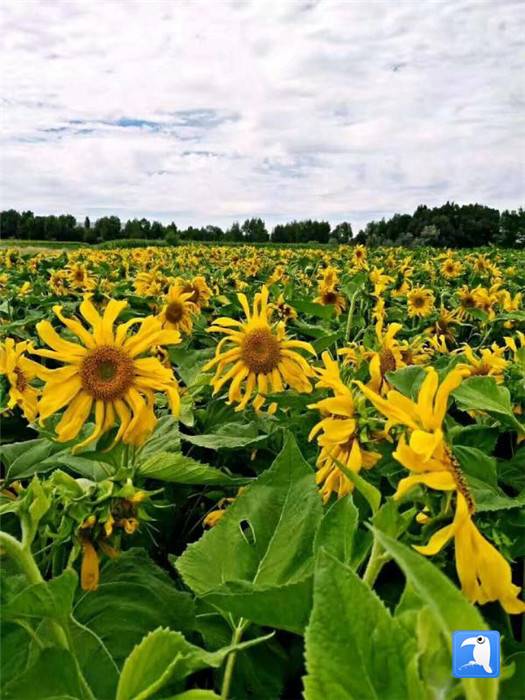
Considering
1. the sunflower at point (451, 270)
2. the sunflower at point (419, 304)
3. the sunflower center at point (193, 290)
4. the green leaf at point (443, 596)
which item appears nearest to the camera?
the green leaf at point (443, 596)

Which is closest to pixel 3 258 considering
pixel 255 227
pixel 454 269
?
pixel 454 269

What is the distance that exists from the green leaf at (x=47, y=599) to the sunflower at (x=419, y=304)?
14.3ft

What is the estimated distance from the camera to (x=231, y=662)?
0.94m

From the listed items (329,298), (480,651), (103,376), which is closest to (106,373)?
(103,376)

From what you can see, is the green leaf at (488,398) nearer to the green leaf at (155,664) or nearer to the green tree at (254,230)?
the green leaf at (155,664)

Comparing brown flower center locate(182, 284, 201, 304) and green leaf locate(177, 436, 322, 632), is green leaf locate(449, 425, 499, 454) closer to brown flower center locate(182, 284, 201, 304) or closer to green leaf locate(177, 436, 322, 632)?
green leaf locate(177, 436, 322, 632)

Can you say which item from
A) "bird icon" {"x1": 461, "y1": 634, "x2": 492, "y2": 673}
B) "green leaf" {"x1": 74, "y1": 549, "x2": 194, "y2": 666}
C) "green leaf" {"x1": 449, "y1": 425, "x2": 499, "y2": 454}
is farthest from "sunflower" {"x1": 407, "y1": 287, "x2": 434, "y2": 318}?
"bird icon" {"x1": 461, "y1": 634, "x2": 492, "y2": 673}

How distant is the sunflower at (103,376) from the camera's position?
58.4 inches

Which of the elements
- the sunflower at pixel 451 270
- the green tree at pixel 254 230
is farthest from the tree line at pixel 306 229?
the sunflower at pixel 451 270

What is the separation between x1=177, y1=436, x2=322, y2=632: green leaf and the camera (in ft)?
3.58

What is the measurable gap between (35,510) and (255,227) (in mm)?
44351

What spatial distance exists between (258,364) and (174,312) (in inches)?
48.1

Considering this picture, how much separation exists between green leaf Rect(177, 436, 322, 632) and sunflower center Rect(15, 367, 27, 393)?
105 cm

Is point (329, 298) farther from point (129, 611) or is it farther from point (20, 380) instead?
point (129, 611)
